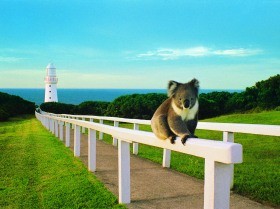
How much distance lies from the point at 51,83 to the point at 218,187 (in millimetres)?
84841

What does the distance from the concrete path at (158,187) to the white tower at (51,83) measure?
78.0 m

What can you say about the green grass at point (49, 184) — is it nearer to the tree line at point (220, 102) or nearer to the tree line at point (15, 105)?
the tree line at point (220, 102)

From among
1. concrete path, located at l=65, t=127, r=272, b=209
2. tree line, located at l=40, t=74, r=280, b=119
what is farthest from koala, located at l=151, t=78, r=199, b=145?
tree line, located at l=40, t=74, r=280, b=119

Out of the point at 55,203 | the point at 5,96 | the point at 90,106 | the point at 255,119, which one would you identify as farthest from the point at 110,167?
the point at 5,96

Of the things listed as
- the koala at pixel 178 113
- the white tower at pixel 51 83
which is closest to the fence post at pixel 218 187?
the koala at pixel 178 113

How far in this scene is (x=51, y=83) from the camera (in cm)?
8612

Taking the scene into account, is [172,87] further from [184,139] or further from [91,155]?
[91,155]

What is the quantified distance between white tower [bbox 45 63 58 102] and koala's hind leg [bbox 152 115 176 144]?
272ft

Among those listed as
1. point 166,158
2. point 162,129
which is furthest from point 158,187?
point 162,129

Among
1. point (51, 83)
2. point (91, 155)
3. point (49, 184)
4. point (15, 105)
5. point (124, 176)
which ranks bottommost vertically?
point (15, 105)

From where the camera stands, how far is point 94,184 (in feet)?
24.2

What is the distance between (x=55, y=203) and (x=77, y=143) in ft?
15.7

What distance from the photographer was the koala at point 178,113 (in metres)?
4.66

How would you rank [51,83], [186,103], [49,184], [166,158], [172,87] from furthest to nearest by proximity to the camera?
[51,83] → [166,158] → [49,184] → [172,87] → [186,103]
